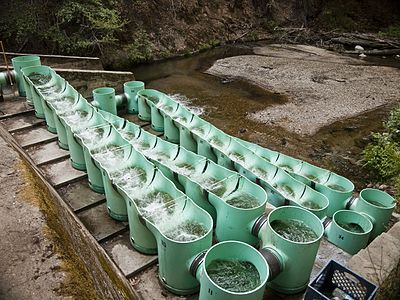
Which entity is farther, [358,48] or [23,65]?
[358,48]

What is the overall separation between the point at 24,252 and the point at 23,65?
6.01m

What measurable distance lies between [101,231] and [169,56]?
463 inches

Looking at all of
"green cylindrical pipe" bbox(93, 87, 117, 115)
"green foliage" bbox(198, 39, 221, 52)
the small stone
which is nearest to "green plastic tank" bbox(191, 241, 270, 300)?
"green cylindrical pipe" bbox(93, 87, 117, 115)

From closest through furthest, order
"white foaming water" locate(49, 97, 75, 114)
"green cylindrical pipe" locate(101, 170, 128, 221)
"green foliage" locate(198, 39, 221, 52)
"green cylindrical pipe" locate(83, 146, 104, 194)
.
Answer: "green cylindrical pipe" locate(101, 170, 128, 221) < "green cylindrical pipe" locate(83, 146, 104, 194) < "white foaming water" locate(49, 97, 75, 114) < "green foliage" locate(198, 39, 221, 52)

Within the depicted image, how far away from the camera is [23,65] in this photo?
24.2 feet

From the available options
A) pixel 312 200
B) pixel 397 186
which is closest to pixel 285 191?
pixel 312 200

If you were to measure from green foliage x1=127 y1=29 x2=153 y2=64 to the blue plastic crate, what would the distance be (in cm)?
1221

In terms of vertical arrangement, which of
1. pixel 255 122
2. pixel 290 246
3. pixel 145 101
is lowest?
pixel 255 122

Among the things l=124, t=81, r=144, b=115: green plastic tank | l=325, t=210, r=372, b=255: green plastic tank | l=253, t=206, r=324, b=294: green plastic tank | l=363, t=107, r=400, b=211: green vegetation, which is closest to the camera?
l=253, t=206, r=324, b=294: green plastic tank

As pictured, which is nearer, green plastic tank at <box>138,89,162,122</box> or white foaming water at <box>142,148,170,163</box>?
white foaming water at <box>142,148,170,163</box>

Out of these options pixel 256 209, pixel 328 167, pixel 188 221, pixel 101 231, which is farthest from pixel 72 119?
pixel 328 167

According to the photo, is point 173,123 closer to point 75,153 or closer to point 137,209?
point 75,153

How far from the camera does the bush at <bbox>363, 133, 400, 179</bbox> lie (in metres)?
7.06

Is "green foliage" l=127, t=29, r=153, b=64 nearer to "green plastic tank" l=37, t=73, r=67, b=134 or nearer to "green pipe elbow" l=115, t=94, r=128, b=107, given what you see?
"green pipe elbow" l=115, t=94, r=128, b=107
